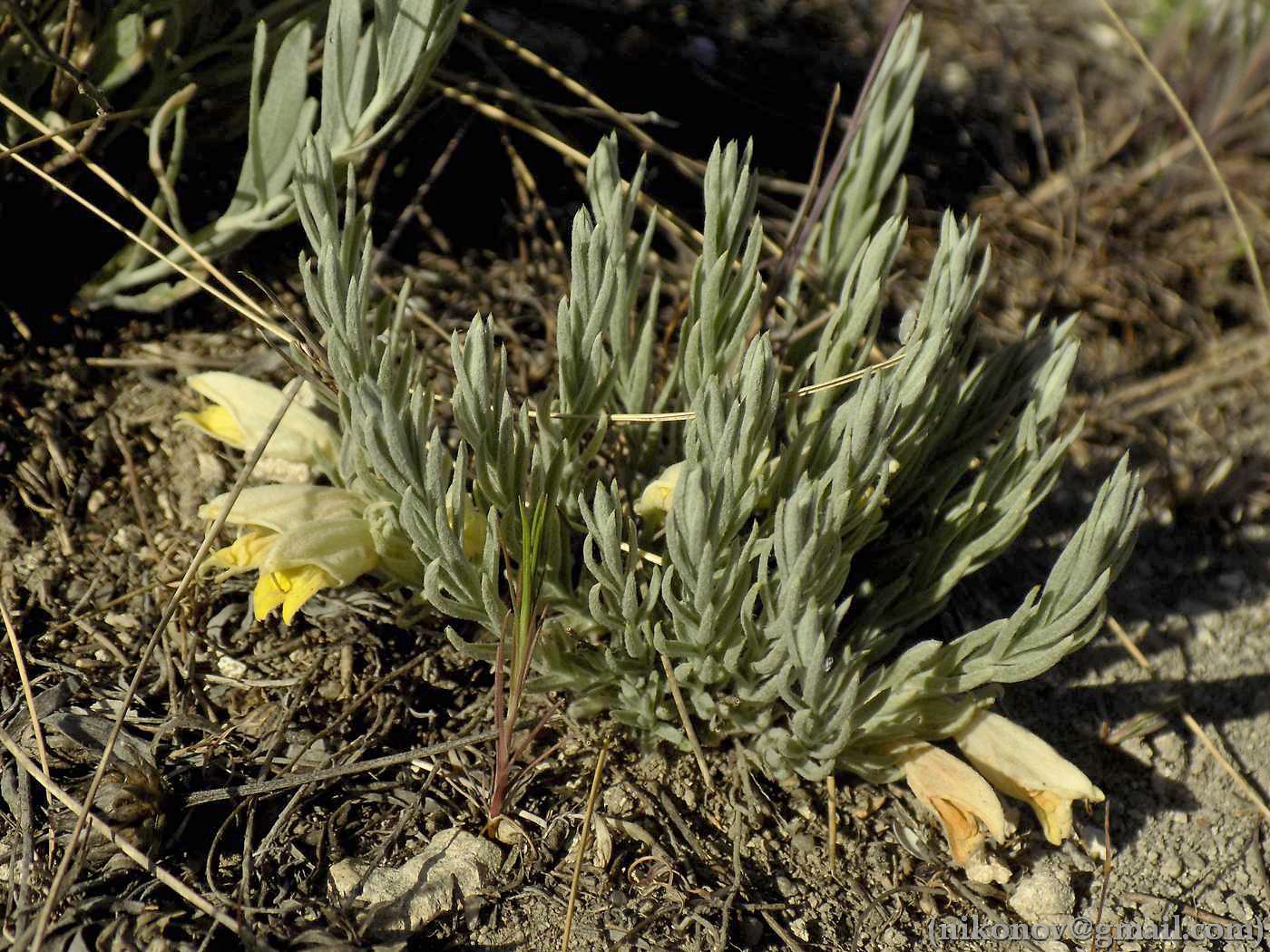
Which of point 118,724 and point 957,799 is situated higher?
point 957,799

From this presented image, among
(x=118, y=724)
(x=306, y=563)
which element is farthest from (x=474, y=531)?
(x=118, y=724)

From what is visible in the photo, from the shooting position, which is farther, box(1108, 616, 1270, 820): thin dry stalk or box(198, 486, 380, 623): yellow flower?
box(1108, 616, 1270, 820): thin dry stalk

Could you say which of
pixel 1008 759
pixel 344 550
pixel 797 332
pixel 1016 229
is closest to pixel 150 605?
pixel 344 550

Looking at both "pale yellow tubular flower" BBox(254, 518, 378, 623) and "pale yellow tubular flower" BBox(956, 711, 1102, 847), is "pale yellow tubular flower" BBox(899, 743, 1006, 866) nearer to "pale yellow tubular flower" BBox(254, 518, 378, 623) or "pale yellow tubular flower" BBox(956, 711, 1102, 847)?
"pale yellow tubular flower" BBox(956, 711, 1102, 847)

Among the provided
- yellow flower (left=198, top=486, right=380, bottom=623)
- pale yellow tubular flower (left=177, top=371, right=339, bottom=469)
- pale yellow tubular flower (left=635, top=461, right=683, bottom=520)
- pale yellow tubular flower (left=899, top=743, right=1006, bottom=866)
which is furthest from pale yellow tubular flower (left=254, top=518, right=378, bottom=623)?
pale yellow tubular flower (left=899, top=743, right=1006, bottom=866)

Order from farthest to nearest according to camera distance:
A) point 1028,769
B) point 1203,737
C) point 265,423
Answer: point 1203,737 → point 265,423 → point 1028,769

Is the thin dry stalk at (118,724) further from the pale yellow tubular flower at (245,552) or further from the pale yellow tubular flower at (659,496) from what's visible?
the pale yellow tubular flower at (659,496)

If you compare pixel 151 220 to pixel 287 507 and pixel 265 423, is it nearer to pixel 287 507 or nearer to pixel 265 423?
pixel 265 423
